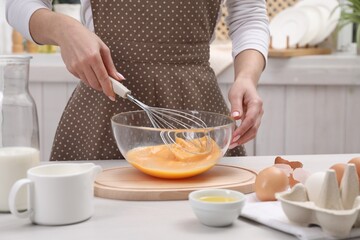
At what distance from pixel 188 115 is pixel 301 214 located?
50cm

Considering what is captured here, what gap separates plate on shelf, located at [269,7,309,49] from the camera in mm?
2818

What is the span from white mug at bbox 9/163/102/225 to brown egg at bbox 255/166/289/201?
0.29 meters

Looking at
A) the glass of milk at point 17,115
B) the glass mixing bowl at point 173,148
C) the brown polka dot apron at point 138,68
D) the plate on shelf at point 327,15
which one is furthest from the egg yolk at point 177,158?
the plate on shelf at point 327,15

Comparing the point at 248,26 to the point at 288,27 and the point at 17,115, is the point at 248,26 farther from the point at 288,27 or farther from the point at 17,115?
the point at 288,27

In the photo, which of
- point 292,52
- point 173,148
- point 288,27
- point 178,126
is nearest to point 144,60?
point 178,126

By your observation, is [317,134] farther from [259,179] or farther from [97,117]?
[259,179]

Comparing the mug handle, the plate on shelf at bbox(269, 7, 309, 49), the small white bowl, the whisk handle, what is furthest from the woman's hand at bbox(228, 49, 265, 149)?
the plate on shelf at bbox(269, 7, 309, 49)

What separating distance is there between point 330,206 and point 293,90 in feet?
6.17

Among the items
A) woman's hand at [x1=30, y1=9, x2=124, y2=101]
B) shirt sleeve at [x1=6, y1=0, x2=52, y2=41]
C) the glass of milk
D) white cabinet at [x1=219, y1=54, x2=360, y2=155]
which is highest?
shirt sleeve at [x1=6, y1=0, x2=52, y2=41]

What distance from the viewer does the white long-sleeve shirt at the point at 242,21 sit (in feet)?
4.88

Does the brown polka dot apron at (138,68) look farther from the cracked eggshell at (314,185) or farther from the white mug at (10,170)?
the cracked eggshell at (314,185)

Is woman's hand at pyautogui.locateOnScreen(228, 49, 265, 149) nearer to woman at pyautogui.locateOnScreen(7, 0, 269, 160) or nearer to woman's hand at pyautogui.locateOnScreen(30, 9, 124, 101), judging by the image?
woman at pyautogui.locateOnScreen(7, 0, 269, 160)

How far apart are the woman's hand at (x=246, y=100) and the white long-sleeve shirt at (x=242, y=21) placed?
0.05 meters

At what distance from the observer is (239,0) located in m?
1.67
